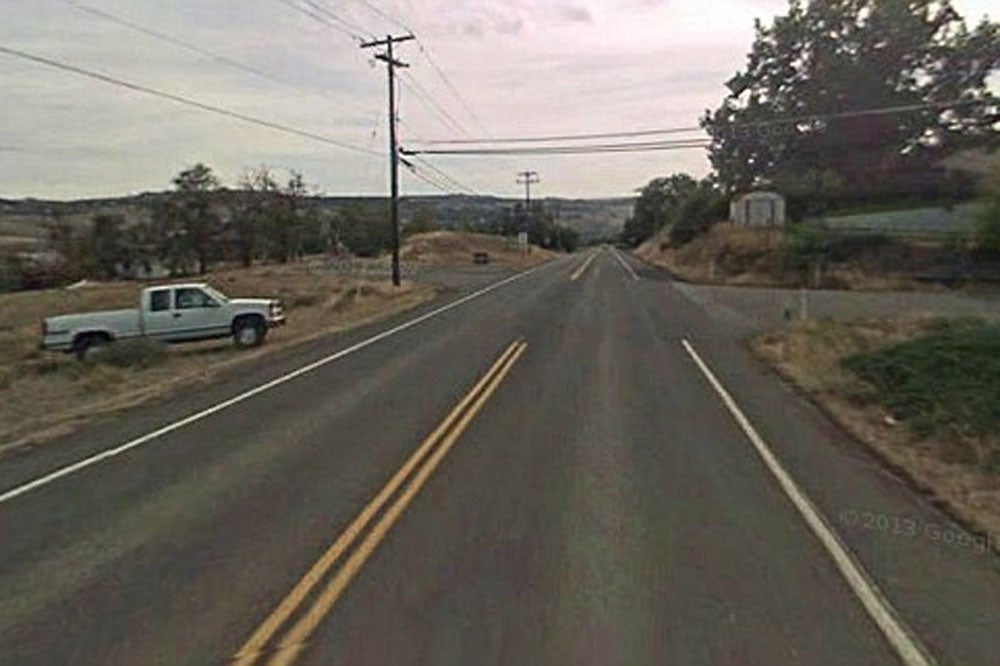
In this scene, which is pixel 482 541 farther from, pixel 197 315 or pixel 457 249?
pixel 457 249

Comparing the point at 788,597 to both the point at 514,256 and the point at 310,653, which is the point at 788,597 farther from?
the point at 514,256

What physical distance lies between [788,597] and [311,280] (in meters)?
47.1

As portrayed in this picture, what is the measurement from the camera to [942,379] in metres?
12.3

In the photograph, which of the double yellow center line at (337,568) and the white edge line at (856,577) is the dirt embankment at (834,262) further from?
the double yellow center line at (337,568)

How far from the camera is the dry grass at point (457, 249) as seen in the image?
94188mm

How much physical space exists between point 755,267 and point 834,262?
447 centimetres

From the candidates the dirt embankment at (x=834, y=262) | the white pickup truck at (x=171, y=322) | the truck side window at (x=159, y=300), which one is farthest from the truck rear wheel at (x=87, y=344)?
the dirt embankment at (x=834, y=262)

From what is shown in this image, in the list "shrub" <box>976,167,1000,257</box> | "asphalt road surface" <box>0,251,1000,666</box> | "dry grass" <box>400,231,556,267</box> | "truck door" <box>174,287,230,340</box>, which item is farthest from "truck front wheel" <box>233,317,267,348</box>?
"dry grass" <box>400,231,556,267</box>

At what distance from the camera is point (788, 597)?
208 inches

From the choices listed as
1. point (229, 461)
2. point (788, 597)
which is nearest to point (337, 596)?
point (788, 597)

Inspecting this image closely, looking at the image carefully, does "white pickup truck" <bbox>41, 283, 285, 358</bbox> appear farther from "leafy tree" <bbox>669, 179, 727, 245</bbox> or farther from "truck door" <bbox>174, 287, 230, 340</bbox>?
"leafy tree" <bbox>669, 179, 727, 245</bbox>

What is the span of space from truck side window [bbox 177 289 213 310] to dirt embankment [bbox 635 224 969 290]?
30.5 meters

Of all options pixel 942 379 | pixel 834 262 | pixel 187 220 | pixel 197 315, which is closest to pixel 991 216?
pixel 834 262

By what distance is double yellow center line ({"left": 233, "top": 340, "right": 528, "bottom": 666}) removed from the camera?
4.62m
